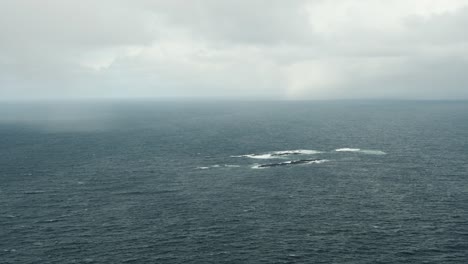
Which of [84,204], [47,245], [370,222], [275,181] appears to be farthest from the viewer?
[275,181]

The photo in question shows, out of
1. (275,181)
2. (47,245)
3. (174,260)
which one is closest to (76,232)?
(47,245)

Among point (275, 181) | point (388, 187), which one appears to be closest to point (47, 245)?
point (275, 181)

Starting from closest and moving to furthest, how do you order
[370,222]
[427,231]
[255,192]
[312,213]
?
[427,231] → [370,222] → [312,213] → [255,192]

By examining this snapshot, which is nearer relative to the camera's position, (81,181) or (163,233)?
(163,233)

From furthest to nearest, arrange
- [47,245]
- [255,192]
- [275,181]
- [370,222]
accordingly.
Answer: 1. [275,181]
2. [255,192]
3. [370,222]
4. [47,245]

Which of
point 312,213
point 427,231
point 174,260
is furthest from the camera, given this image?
point 312,213

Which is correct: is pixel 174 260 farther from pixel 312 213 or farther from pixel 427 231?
pixel 427 231

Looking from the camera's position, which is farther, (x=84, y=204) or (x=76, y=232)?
(x=84, y=204)

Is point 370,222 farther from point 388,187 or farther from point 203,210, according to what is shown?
point 203,210
